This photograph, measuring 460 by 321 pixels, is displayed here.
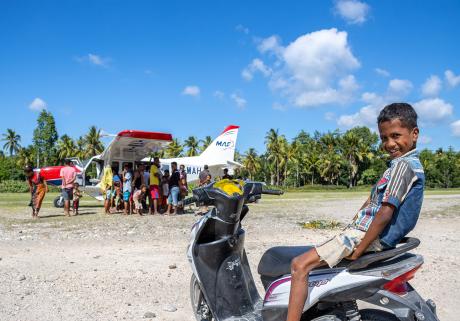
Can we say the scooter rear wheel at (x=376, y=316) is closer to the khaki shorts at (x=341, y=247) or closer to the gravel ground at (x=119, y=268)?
the khaki shorts at (x=341, y=247)

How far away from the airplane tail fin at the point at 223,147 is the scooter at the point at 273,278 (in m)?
21.3

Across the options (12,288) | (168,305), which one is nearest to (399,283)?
(168,305)

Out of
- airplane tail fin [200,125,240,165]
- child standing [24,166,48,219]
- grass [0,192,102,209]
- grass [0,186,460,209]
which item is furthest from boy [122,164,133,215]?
airplane tail fin [200,125,240,165]

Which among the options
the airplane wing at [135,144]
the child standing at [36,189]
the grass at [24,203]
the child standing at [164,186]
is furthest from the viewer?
the grass at [24,203]

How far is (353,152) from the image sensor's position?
74.1 meters

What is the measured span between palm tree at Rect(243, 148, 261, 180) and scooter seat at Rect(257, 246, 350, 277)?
75.5 metres

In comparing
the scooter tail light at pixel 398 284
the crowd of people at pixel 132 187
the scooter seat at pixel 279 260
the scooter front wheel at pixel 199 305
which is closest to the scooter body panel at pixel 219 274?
the scooter front wheel at pixel 199 305

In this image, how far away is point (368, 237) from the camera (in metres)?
2.60

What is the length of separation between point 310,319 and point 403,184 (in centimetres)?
108

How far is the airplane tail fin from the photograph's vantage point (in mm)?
25125

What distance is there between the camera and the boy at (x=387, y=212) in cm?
259

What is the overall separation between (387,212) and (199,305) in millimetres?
1936

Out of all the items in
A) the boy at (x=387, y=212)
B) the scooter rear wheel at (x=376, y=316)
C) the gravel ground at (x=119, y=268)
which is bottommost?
the gravel ground at (x=119, y=268)

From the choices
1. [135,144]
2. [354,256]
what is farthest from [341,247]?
[135,144]
